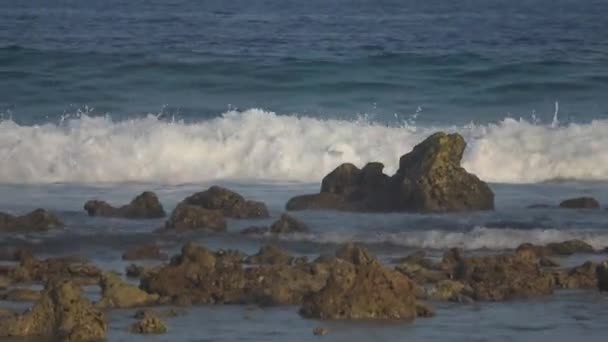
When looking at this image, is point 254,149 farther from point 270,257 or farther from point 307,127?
point 270,257

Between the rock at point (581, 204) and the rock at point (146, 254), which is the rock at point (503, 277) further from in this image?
the rock at point (581, 204)

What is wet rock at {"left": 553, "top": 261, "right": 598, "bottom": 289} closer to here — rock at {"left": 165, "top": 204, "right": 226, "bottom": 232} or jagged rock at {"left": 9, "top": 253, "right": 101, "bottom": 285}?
jagged rock at {"left": 9, "top": 253, "right": 101, "bottom": 285}

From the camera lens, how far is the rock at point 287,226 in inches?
687

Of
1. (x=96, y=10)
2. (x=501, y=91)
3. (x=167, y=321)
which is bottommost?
(x=167, y=321)

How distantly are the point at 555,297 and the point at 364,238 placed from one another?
144 inches

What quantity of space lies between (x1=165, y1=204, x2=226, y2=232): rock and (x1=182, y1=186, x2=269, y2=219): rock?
0.74 metres

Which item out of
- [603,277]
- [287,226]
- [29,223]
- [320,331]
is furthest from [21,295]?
[603,277]

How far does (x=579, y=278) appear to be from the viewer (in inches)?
568

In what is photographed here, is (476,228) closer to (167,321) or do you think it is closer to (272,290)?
(272,290)

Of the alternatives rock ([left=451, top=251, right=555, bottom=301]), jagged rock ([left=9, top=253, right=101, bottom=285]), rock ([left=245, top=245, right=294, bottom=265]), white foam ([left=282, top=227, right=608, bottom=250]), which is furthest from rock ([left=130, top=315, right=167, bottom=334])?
white foam ([left=282, top=227, right=608, bottom=250])

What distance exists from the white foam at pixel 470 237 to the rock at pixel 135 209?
2.11 metres

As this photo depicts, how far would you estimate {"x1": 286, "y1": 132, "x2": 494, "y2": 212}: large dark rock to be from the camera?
19219 mm

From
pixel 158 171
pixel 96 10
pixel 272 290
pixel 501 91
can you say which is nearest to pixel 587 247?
pixel 272 290

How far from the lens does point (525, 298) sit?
45.6 ft
